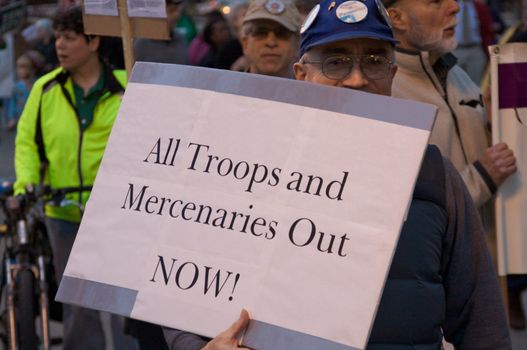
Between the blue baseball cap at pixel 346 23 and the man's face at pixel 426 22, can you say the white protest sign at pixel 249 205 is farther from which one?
the man's face at pixel 426 22

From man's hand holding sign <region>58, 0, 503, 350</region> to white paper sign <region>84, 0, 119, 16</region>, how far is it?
1951 mm

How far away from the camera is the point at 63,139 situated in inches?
274

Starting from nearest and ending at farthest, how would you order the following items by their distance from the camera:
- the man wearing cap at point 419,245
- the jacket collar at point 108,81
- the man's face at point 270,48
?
the man wearing cap at point 419,245
the man's face at point 270,48
the jacket collar at point 108,81

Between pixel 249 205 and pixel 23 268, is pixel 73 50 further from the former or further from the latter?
pixel 249 205

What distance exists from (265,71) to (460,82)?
51.9 inches

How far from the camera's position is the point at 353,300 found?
283 cm

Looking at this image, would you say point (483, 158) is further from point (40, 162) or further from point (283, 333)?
point (40, 162)

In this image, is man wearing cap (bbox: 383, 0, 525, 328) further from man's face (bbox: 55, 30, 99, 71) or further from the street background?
the street background

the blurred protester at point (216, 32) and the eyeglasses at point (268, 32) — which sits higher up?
the eyeglasses at point (268, 32)

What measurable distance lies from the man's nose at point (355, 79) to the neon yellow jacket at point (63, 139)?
387 cm

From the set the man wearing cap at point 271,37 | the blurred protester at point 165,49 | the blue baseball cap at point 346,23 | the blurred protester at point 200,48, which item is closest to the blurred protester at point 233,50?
the blurred protester at point 165,49

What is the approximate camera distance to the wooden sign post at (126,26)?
509cm

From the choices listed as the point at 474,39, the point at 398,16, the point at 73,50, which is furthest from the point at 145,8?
the point at 474,39

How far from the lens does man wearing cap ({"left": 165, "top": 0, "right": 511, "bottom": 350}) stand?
308 cm
